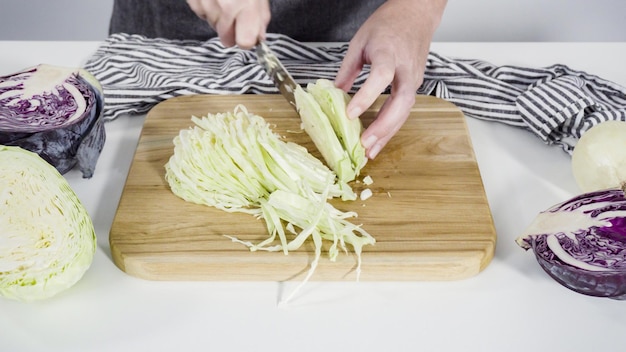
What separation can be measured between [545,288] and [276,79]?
36.1 inches

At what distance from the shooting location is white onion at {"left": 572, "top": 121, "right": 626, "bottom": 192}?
1.72 metres

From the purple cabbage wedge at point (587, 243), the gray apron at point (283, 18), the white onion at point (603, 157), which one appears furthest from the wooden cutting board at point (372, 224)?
the gray apron at point (283, 18)

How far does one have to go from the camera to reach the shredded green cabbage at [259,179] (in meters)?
1.67

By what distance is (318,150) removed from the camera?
1.98m

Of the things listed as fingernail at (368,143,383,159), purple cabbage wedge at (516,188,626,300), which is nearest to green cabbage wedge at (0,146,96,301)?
fingernail at (368,143,383,159)

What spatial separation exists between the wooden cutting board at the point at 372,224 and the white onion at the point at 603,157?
0.25 m

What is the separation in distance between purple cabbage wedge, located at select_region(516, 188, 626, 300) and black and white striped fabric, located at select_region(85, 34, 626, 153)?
51 centimetres

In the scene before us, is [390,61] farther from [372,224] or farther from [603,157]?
[603,157]

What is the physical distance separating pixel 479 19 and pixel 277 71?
255 cm

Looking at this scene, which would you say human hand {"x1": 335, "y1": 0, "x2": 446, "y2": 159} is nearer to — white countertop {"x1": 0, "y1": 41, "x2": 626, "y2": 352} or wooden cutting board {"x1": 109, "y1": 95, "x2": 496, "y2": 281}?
wooden cutting board {"x1": 109, "y1": 95, "x2": 496, "y2": 281}

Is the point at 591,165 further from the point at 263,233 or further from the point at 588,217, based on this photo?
the point at 263,233

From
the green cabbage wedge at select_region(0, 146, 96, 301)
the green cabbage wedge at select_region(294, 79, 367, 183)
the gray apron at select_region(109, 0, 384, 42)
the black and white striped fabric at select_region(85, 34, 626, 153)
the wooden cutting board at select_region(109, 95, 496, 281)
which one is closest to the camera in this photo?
the green cabbage wedge at select_region(0, 146, 96, 301)

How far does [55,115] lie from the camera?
1.82 m

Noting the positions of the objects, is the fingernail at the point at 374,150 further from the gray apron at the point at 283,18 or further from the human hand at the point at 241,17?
the gray apron at the point at 283,18
